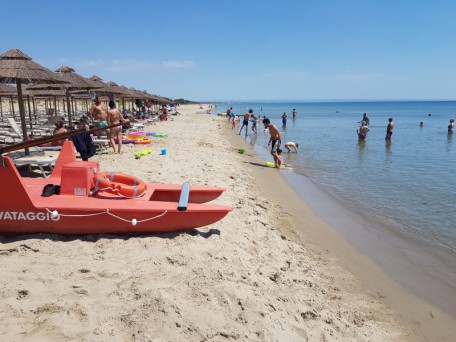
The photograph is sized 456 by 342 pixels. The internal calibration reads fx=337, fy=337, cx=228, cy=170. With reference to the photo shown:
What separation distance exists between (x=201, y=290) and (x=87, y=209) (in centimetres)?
166

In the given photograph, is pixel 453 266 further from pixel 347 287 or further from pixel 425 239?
pixel 347 287

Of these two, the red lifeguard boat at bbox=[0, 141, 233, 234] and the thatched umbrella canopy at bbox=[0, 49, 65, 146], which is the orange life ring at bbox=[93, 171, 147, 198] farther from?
the thatched umbrella canopy at bbox=[0, 49, 65, 146]

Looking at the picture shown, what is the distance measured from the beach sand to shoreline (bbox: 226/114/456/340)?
0.05 ft

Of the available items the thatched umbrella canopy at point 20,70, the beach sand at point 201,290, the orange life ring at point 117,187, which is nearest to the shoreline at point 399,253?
the beach sand at point 201,290

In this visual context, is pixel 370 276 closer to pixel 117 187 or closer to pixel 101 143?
pixel 117 187

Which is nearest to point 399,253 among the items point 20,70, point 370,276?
point 370,276

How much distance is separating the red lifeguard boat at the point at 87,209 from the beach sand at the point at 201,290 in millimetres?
133

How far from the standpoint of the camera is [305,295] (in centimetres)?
319

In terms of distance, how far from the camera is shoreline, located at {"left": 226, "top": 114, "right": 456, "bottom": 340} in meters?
3.08

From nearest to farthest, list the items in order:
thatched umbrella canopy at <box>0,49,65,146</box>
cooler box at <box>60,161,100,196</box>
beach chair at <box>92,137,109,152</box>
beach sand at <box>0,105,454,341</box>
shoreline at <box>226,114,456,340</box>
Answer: beach sand at <box>0,105,454,341</box>
shoreline at <box>226,114,456,340</box>
cooler box at <box>60,161,100,196</box>
thatched umbrella canopy at <box>0,49,65,146</box>
beach chair at <box>92,137,109,152</box>

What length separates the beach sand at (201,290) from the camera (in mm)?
2375

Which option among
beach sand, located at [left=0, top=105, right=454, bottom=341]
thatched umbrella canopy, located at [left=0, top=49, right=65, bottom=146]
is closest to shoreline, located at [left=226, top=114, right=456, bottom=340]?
beach sand, located at [left=0, top=105, right=454, bottom=341]

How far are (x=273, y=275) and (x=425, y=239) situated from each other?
10.00 feet

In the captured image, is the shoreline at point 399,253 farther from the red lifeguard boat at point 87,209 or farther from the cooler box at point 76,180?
the cooler box at point 76,180
